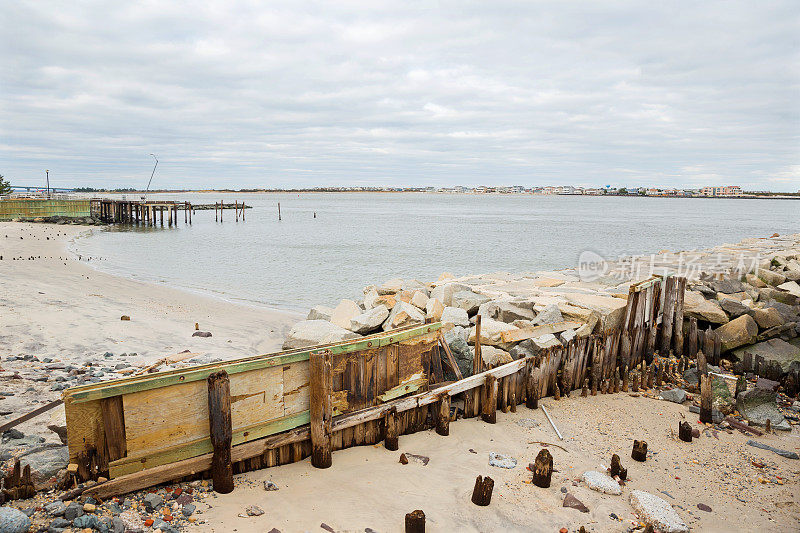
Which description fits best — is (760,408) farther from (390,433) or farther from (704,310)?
(390,433)

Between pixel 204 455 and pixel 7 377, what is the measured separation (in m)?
4.57

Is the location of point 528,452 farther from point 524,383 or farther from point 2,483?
point 2,483

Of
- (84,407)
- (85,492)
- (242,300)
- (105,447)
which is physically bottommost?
(242,300)

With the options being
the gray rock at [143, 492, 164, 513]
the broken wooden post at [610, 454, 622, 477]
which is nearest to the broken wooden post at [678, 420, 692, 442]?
the broken wooden post at [610, 454, 622, 477]

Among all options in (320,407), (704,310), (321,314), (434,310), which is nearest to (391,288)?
(321,314)

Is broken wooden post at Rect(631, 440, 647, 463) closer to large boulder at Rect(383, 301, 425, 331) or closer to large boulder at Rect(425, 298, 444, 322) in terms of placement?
large boulder at Rect(383, 301, 425, 331)

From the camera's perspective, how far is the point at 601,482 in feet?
18.8

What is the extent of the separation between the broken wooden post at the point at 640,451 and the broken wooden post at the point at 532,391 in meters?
1.71

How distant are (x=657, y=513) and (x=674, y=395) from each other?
4.19 m

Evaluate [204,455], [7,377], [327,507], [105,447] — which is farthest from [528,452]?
Result: [7,377]

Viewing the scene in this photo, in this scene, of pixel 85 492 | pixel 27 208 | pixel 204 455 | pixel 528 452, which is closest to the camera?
pixel 85 492

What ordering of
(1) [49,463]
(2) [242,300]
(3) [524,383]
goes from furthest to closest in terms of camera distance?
(2) [242,300] < (3) [524,383] < (1) [49,463]

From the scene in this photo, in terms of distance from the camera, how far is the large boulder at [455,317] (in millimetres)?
10789

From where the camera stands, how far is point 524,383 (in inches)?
318
